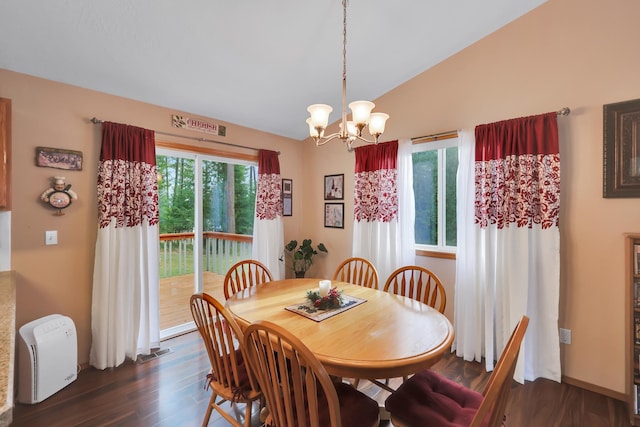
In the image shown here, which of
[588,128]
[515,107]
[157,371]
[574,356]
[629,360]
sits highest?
[515,107]

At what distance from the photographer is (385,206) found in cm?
323

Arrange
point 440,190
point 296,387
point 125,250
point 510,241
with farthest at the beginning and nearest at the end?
point 440,190, point 125,250, point 510,241, point 296,387

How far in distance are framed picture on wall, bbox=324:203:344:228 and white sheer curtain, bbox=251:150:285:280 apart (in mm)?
632

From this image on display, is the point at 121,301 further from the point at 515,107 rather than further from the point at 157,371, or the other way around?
the point at 515,107

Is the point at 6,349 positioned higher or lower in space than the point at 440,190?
lower

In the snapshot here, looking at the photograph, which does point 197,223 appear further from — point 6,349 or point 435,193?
point 435,193

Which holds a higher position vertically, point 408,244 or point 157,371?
point 408,244

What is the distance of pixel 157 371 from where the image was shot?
2475 millimetres

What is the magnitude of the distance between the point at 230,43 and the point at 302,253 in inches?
101

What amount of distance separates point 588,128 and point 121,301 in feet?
13.2

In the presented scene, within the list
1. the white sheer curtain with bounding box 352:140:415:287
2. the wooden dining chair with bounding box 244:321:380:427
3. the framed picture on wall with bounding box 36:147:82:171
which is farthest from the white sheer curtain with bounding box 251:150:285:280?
the wooden dining chair with bounding box 244:321:380:427

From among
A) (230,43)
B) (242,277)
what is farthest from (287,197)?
(230,43)

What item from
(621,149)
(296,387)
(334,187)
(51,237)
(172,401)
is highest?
(621,149)

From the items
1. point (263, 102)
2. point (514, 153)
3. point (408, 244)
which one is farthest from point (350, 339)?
point (263, 102)
